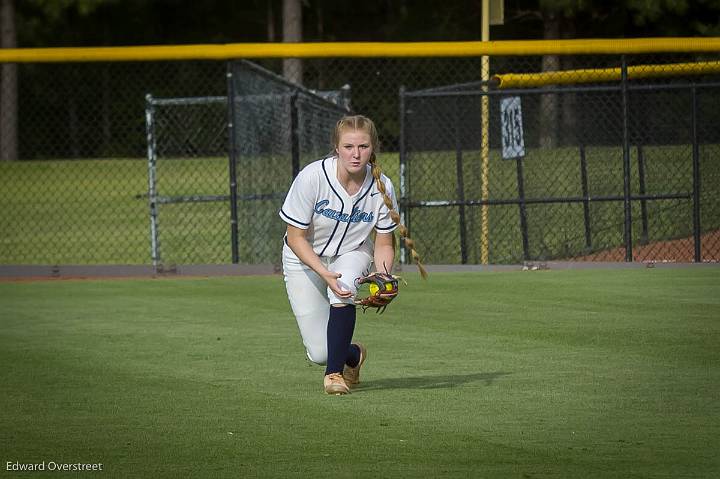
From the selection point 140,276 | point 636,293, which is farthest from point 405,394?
point 140,276

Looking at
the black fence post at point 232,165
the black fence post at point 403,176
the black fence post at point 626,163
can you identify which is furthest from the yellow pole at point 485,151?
the black fence post at point 232,165

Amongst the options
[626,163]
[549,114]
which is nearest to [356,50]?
[626,163]

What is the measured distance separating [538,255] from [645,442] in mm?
10337

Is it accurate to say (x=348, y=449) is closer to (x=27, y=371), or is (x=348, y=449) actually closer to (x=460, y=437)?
(x=460, y=437)

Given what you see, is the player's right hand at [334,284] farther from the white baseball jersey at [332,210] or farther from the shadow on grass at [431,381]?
the shadow on grass at [431,381]

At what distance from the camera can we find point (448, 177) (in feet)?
67.1

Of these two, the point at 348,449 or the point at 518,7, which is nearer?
the point at 348,449

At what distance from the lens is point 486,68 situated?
14.7m

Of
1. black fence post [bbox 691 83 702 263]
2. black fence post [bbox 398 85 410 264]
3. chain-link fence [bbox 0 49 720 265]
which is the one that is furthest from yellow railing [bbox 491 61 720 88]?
black fence post [bbox 398 85 410 264]

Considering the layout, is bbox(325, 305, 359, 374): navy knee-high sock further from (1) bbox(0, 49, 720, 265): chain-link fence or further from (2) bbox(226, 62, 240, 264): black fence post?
(2) bbox(226, 62, 240, 264): black fence post

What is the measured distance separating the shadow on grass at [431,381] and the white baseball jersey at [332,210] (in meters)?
0.74

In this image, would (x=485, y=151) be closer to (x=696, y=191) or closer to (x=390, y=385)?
(x=696, y=191)

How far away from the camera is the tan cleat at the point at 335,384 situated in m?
7.06

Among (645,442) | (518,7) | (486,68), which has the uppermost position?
(518,7)
